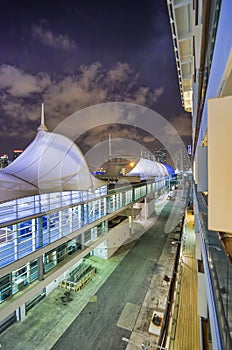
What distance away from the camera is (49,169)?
9.33 m

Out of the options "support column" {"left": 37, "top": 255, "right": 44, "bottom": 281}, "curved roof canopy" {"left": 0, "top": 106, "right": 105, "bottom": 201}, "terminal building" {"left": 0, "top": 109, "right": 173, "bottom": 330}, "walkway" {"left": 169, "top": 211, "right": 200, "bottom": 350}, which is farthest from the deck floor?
"curved roof canopy" {"left": 0, "top": 106, "right": 105, "bottom": 201}

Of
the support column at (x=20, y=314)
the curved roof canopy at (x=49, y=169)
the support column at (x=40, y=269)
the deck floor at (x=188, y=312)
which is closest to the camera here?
the deck floor at (x=188, y=312)

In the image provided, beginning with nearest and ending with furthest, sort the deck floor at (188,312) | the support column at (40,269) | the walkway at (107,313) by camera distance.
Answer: the deck floor at (188,312) → the walkway at (107,313) → the support column at (40,269)

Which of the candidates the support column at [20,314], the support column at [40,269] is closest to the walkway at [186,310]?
the support column at [40,269]

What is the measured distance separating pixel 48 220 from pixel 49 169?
3.89 meters

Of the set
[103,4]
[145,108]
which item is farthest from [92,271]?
[145,108]

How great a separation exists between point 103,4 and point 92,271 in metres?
11.9

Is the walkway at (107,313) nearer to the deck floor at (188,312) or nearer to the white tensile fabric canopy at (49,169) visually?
the deck floor at (188,312)

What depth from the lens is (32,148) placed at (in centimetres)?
1018

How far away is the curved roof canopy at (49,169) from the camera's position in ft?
24.9

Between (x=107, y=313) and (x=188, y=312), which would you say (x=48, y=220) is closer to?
(x=107, y=313)

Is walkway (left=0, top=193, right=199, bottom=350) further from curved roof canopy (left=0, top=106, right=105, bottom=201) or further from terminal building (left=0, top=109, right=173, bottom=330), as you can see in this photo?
curved roof canopy (left=0, top=106, right=105, bottom=201)

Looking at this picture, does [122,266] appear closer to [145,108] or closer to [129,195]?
[129,195]

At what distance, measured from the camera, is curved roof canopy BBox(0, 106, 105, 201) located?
24.9ft
